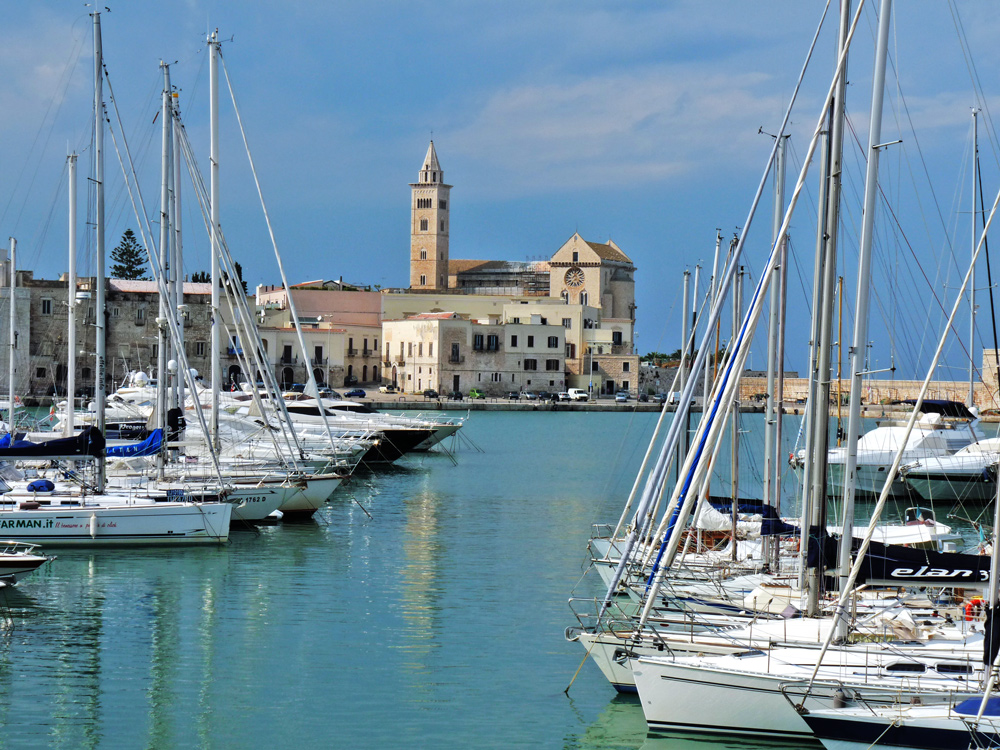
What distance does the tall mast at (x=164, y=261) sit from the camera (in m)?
22.8

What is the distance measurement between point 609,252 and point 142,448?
82.6m

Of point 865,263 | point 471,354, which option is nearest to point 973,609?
point 865,263

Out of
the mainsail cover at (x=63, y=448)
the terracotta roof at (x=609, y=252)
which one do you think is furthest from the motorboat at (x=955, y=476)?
the terracotta roof at (x=609, y=252)

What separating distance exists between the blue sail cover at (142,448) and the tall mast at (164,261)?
0.11 meters

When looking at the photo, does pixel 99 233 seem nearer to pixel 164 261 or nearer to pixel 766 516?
pixel 164 261

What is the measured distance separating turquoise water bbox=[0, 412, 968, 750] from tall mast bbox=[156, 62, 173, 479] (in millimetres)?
3001

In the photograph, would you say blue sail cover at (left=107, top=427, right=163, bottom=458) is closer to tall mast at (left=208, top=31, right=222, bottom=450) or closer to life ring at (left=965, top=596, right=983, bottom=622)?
tall mast at (left=208, top=31, right=222, bottom=450)

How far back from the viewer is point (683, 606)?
12773 mm

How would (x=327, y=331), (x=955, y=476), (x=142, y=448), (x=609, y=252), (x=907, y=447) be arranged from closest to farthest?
(x=142, y=448), (x=907, y=447), (x=955, y=476), (x=327, y=331), (x=609, y=252)

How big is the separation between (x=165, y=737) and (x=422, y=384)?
247 ft

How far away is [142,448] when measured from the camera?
2367 cm

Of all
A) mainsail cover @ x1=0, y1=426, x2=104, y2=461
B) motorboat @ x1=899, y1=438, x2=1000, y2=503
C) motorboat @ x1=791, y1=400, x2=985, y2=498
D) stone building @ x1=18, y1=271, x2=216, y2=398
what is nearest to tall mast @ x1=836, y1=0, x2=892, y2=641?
mainsail cover @ x1=0, y1=426, x2=104, y2=461

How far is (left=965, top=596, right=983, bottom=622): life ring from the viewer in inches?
480

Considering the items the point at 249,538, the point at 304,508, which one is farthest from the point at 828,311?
the point at 304,508
